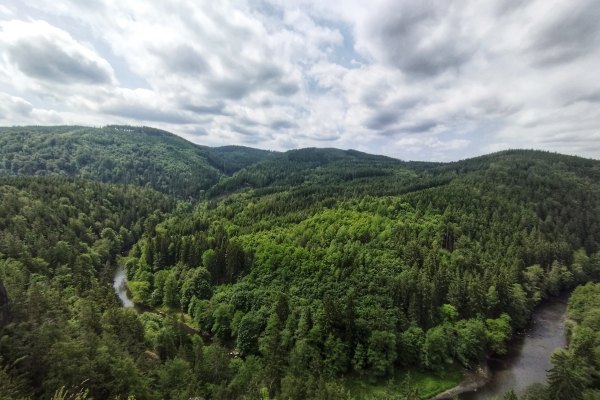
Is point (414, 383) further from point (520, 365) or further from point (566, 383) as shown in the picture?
point (520, 365)

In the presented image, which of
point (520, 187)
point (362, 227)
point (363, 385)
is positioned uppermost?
point (520, 187)

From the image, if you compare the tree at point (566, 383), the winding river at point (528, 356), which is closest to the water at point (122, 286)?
the winding river at point (528, 356)

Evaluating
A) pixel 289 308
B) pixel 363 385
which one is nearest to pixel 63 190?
pixel 289 308

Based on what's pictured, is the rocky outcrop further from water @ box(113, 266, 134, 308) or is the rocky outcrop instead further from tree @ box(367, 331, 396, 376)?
tree @ box(367, 331, 396, 376)

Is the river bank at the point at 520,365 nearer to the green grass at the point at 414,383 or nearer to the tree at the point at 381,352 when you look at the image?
the green grass at the point at 414,383

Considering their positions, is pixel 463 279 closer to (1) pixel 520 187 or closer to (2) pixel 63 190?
(1) pixel 520 187

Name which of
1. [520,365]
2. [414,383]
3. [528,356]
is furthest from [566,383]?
[528,356]
